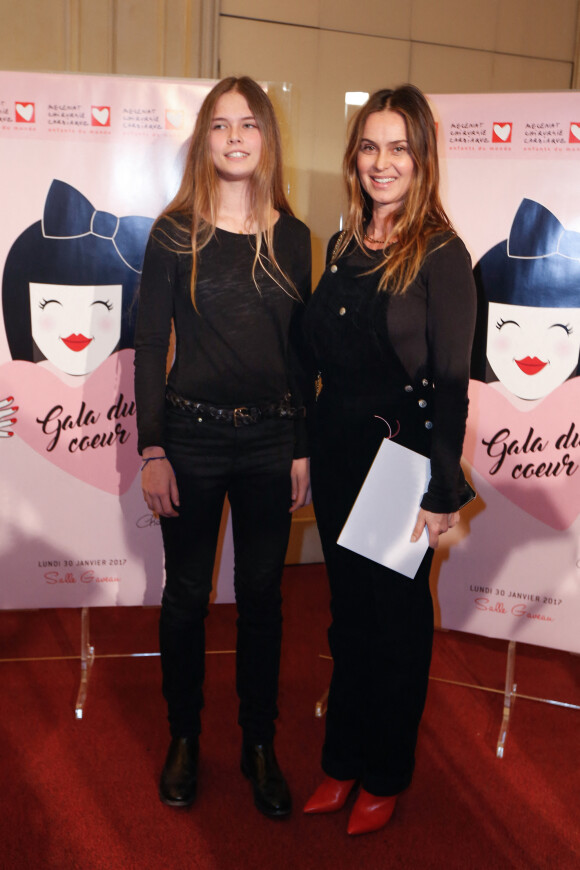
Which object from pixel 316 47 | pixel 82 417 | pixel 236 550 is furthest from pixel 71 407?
pixel 316 47

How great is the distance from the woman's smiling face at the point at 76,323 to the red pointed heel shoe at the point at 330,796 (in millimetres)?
1295

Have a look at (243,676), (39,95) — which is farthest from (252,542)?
(39,95)

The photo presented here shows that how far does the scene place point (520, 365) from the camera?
217 cm

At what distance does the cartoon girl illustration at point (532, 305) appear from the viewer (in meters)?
2.10

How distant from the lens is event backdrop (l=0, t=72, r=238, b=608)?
6.80 feet

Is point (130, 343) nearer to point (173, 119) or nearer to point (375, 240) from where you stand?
point (173, 119)

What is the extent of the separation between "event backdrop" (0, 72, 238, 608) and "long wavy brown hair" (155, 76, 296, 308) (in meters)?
0.46

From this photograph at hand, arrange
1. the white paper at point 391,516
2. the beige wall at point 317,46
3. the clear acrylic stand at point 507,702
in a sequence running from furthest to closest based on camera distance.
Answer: the beige wall at point 317,46 < the clear acrylic stand at point 507,702 < the white paper at point 391,516

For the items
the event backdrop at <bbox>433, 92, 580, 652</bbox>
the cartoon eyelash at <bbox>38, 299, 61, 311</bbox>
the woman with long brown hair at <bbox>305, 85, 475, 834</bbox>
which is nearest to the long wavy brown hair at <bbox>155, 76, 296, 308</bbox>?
the woman with long brown hair at <bbox>305, 85, 475, 834</bbox>

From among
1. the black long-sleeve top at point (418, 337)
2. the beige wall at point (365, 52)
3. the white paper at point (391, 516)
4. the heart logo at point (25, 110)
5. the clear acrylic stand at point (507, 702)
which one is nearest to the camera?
the black long-sleeve top at point (418, 337)

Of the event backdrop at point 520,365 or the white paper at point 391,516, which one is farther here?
the event backdrop at point 520,365

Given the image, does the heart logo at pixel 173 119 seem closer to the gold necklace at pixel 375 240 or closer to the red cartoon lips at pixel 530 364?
the gold necklace at pixel 375 240

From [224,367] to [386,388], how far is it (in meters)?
0.36

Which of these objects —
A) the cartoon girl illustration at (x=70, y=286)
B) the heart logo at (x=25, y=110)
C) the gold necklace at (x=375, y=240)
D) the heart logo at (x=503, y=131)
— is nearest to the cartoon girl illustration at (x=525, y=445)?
the heart logo at (x=503, y=131)
